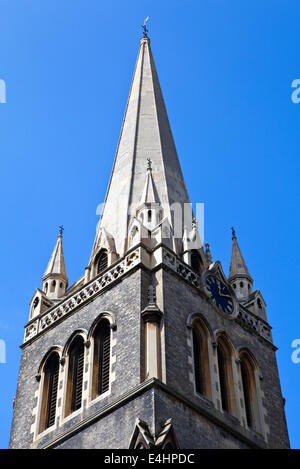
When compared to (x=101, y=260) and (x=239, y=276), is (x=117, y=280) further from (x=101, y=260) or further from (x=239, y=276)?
(x=239, y=276)

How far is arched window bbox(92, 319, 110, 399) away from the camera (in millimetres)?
35469

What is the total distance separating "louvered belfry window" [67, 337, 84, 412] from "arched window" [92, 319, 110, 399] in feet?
2.79

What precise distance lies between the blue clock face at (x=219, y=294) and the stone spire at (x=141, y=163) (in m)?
3.55

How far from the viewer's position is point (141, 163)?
45.0 m

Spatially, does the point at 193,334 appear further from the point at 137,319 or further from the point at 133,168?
the point at 133,168

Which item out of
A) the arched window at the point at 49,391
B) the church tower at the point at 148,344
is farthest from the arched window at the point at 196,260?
the arched window at the point at 49,391

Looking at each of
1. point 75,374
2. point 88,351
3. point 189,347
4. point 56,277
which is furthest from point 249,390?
point 56,277

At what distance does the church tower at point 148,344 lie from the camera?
3334cm

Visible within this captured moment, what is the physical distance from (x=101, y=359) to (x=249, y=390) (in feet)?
20.3

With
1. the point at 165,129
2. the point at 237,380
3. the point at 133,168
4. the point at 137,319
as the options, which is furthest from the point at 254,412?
the point at 165,129

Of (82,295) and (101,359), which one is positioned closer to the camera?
(101,359)

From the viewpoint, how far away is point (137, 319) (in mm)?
35438

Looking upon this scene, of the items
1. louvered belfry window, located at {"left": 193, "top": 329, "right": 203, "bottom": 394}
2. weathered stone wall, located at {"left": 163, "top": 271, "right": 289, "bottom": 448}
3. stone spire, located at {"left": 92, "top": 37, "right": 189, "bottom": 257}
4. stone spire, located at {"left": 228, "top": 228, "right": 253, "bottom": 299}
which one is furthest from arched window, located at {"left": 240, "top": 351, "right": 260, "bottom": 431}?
stone spire, located at {"left": 92, "top": 37, "right": 189, "bottom": 257}

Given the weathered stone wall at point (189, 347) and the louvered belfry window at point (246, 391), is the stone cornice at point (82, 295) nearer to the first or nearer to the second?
the weathered stone wall at point (189, 347)
